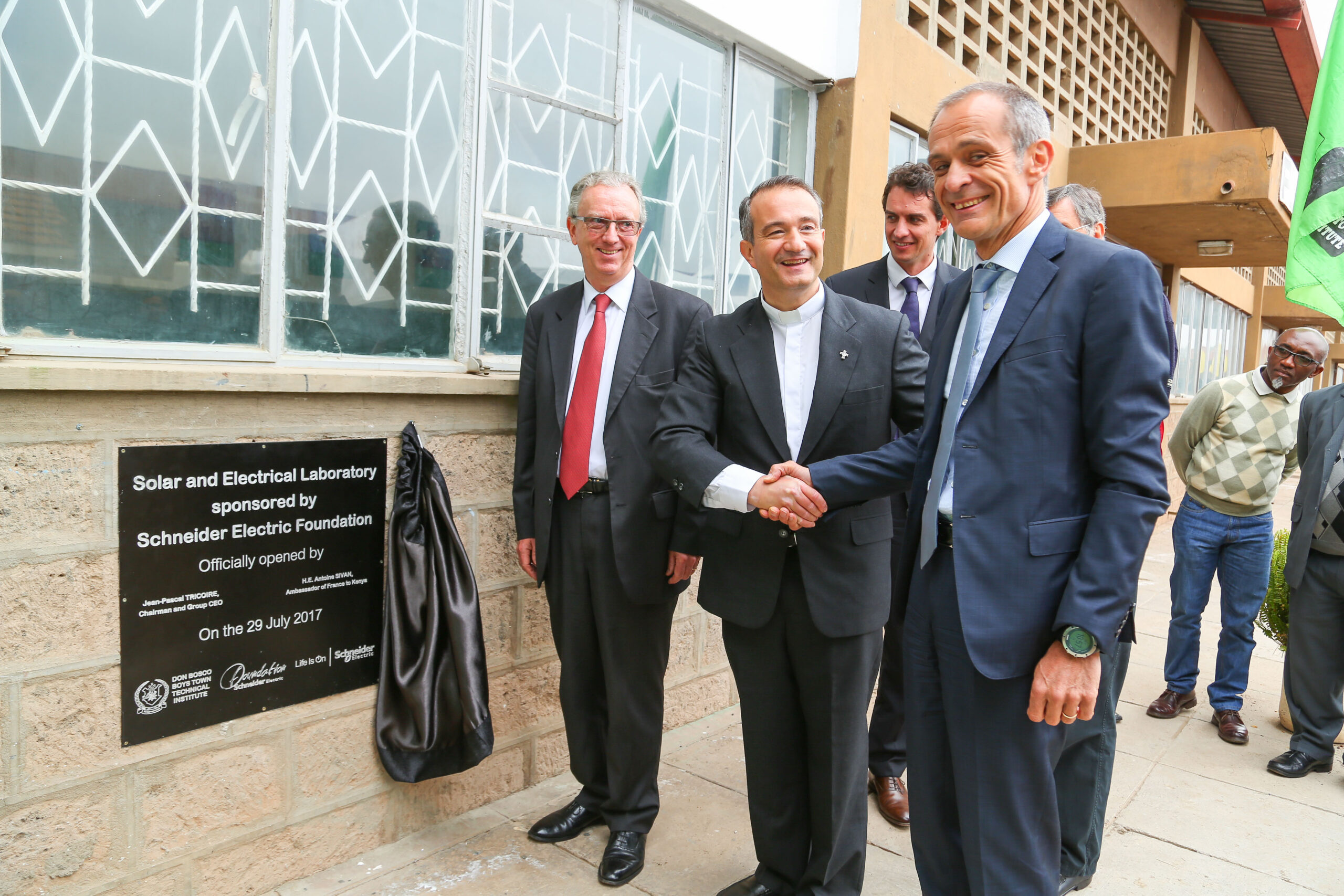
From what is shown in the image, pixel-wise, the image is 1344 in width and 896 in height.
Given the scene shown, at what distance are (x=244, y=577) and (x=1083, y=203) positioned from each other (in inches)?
117

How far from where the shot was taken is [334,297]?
2.88m

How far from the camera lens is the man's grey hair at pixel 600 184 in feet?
9.61

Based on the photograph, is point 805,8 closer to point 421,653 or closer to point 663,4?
point 663,4

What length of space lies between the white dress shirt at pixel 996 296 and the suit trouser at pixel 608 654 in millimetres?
1235

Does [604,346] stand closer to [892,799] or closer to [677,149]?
[677,149]

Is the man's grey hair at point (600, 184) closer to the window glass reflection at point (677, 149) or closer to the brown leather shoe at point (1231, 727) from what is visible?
the window glass reflection at point (677, 149)

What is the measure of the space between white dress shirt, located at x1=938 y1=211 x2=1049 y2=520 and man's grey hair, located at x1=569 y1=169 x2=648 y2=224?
1.33 m

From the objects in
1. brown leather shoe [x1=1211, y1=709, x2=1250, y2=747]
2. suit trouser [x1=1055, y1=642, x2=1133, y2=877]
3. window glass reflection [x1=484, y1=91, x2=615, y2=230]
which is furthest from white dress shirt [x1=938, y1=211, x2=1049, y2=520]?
brown leather shoe [x1=1211, y1=709, x2=1250, y2=747]

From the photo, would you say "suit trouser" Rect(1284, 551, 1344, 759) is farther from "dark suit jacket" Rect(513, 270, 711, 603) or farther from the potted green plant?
"dark suit jacket" Rect(513, 270, 711, 603)

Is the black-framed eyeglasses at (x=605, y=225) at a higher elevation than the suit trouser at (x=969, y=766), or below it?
higher

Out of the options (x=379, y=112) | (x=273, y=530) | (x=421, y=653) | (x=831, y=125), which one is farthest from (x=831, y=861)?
(x=831, y=125)

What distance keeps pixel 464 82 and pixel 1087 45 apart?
6.64 m

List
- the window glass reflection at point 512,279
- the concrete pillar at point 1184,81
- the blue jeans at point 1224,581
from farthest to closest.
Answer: the concrete pillar at point 1184,81 → the blue jeans at point 1224,581 → the window glass reflection at point 512,279

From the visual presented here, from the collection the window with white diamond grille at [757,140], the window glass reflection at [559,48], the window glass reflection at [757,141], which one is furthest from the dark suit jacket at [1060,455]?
the window glass reflection at [757,141]
